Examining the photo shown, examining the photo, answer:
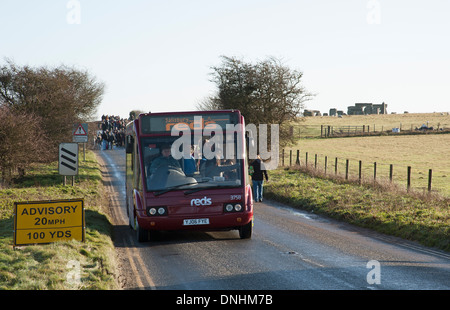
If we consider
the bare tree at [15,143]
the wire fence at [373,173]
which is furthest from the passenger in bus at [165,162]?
the bare tree at [15,143]

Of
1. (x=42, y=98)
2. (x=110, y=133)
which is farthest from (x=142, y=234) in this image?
(x=110, y=133)

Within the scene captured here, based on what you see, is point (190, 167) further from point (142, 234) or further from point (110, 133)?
point (110, 133)

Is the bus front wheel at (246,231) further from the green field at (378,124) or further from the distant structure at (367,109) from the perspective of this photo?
the distant structure at (367,109)

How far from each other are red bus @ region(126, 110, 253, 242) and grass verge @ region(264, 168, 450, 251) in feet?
14.4

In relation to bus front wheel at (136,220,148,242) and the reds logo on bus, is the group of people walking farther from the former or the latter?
the reds logo on bus

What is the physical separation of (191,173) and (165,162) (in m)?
0.65

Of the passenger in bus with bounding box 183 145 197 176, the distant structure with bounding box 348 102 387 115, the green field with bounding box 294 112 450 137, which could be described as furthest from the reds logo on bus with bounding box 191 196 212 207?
the distant structure with bounding box 348 102 387 115

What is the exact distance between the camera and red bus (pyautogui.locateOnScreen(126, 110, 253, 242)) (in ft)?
43.4

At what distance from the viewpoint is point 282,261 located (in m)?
11.3

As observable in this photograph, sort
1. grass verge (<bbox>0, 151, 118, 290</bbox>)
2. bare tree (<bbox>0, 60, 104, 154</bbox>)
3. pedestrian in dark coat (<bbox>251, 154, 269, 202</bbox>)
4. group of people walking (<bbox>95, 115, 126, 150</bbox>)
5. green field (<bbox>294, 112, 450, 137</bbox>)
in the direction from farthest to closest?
green field (<bbox>294, 112, 450, 137</bbox>) → group of people walking (<bbox>95, 115, 126, 150</bbox>) → bare tree (<bbox>0, 60, 104, 154</bbox>) → pedestrian in dark coat (<bbox>251, 154, 269, 202</bbox>) → grass verge (<bbox>0, 151, 118, 290</bbox>)

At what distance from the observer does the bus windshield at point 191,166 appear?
13.4 meters

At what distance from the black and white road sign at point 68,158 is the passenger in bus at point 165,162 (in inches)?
307

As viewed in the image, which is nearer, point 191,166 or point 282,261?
point 282,261
